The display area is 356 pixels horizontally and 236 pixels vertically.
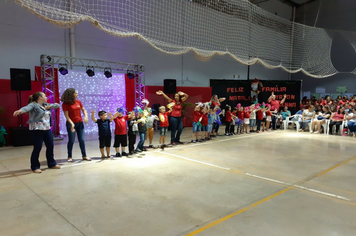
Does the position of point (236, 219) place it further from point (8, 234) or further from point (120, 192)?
point (8, 234)

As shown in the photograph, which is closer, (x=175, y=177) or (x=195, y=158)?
(x=175, y=177)

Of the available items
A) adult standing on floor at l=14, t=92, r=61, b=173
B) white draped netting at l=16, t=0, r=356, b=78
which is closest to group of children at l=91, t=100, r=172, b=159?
adult standing on floor at l=14, t=92, r=61, b=173

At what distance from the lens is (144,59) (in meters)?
13.2

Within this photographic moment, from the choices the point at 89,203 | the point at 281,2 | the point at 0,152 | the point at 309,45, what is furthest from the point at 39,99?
the point at 281,2

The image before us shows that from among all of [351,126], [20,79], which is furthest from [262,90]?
[20,79]

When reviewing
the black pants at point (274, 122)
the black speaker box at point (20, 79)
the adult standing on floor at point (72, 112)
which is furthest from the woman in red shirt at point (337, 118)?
the black speaker box at point (20, 79)

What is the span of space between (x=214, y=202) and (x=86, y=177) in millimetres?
2450

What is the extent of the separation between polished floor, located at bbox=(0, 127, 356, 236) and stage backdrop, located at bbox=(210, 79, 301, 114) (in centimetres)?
750

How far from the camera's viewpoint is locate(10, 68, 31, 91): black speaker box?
7770mm

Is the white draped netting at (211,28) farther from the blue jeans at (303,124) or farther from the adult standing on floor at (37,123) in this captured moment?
the adult standing on floor at (37,123)

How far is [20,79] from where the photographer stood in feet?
25.9

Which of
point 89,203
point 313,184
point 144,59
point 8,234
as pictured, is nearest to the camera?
point 8,234

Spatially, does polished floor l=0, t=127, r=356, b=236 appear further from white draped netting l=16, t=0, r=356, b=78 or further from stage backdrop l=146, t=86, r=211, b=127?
stage backdrop l=146, t=86, r=211, b=127

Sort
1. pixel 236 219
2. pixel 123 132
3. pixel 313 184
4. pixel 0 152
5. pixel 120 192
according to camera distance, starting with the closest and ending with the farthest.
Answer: pixel 236 219
pixel 120 192
pixel 313 184
pixel 123 132
pixel 0 152
